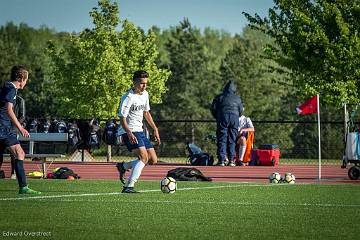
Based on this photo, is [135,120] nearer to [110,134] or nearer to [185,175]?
[185,175]

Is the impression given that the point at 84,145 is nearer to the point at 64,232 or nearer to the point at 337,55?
the point at 337,55

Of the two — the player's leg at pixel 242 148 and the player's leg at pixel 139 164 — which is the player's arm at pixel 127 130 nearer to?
the player's leg at pixel 139 164

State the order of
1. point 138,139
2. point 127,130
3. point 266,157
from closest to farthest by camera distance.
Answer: point 127,130 → point 138,139 → point 266,157

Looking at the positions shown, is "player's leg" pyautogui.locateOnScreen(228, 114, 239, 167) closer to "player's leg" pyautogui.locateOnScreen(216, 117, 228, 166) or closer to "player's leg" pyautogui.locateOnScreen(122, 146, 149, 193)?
"player's leg" pyautogui.locateOnScreen(216, 117, 228, 166)

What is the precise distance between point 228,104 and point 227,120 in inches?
20.4

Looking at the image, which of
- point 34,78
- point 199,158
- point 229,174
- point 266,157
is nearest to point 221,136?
point 199,158

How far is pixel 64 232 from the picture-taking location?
998cm

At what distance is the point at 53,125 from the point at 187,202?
2349 cm

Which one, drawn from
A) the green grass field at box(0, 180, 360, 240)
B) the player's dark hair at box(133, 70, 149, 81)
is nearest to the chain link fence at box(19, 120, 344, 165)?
the player's dark hair at box(133, 70, 149, 81)

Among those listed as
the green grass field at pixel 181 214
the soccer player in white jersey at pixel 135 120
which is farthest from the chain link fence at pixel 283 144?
the green grass field at pixel 181 214

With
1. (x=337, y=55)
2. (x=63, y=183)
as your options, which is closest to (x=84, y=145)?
(x=337, y=55)

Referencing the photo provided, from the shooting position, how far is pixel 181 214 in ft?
40.1

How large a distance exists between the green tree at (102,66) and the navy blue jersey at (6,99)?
3467 centimetres

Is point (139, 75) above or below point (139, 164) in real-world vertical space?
above
